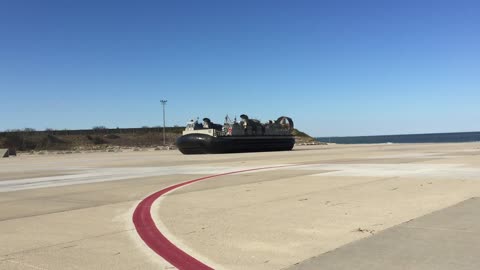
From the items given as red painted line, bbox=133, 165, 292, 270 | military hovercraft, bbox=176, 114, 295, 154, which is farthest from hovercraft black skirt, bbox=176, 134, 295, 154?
red painted line, bbox=133, 165, 292, 270

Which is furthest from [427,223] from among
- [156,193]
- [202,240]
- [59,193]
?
[59,193]

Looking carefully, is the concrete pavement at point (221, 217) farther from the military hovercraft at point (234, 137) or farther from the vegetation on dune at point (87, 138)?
the vegetation on dune at point (87, 138)

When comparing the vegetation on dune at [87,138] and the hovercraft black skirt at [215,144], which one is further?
the vegetation on dune at [87,138]

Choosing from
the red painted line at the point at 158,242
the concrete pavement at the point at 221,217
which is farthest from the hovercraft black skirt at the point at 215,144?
the red painted line at the point at 158,242

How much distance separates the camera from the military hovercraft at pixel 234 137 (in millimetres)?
44656

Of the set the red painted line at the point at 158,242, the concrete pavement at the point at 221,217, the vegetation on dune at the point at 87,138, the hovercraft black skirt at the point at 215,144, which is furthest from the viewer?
the vegetation on dune at the point at 87,138

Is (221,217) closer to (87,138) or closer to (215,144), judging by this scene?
(215,144)

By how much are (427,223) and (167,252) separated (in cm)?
396

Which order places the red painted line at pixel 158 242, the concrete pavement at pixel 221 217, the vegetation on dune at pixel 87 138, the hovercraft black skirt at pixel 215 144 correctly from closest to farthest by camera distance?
the red painted line at pixel 158 242 < the concrete pavement at pixel 221 217 < the hovercraft black skirt at pixel 215 144 < the vegetation on dune at pixel 87 138

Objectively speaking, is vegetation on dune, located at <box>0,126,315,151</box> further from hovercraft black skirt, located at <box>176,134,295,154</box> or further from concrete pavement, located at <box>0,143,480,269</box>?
concrete pavement, located at <box>0,143,480,269</box>

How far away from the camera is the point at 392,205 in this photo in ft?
32.3

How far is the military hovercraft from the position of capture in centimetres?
4466

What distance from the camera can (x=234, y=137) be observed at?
4625 cm

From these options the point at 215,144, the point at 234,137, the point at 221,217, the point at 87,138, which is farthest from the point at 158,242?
the point at 87,138
